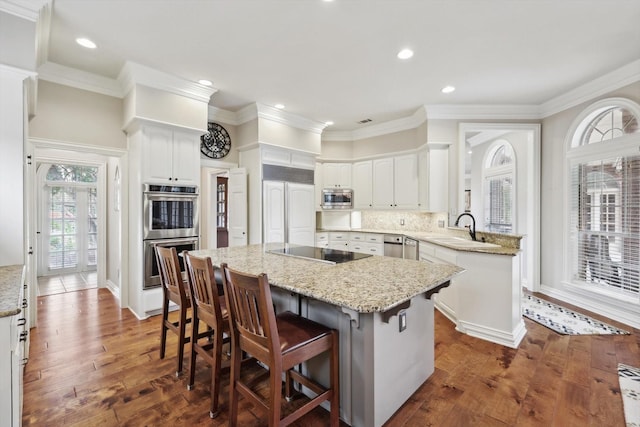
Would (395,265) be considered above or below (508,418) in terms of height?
above

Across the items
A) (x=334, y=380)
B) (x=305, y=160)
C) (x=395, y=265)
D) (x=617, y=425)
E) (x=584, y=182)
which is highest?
(x=305, y=160)

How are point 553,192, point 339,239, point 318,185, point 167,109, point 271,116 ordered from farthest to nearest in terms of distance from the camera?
point 318,185 < point 339,239 < point 271,116 < point 553,192 < point 167,109

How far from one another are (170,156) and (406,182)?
3714 millimetres

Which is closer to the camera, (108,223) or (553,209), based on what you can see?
(553,209)

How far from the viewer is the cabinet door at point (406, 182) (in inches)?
199

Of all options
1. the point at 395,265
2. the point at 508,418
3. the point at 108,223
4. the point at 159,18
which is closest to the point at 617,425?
the point at 508,418

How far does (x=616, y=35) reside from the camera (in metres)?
2.71

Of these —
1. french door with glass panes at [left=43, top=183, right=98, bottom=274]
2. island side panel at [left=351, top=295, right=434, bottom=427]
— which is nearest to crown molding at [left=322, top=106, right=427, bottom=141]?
island side panel at [left=351, top=295, right=434, bottom=427]

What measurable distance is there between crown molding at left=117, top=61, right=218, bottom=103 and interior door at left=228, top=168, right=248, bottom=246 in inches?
49.1

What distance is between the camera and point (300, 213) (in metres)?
5.03

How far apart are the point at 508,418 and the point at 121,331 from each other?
11.6ft

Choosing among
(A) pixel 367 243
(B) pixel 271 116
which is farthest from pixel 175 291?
(A) pixel 367 243

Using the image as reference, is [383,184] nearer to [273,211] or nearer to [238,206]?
[273,211]

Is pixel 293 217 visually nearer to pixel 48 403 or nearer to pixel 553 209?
pixel 48 403
